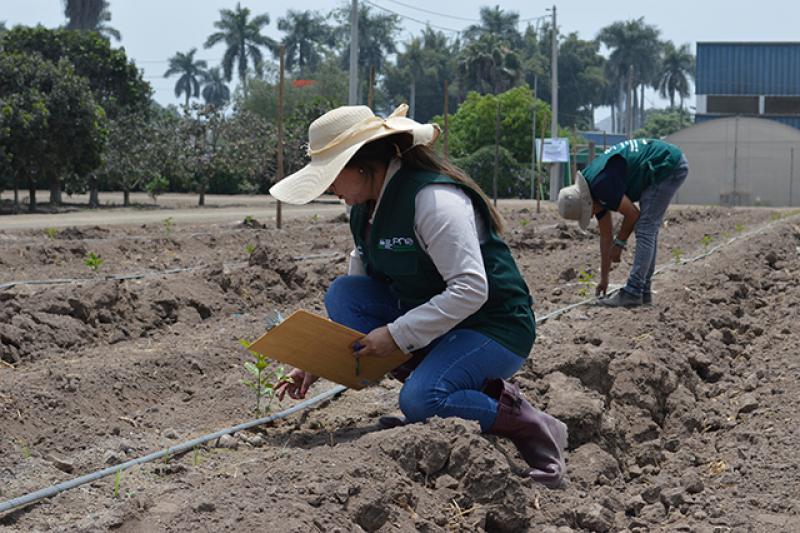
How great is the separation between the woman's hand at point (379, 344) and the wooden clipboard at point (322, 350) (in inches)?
2.5

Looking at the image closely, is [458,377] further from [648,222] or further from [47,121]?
[47,121]

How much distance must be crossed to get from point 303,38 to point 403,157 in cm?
10123

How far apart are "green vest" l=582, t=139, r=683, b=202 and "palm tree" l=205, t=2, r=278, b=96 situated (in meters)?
88.7

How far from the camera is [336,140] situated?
421 centimetres

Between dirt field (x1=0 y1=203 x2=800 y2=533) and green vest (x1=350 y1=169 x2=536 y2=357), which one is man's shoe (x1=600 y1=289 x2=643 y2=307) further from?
green vest (x1=350 y1=169 x2=536 y2=357)

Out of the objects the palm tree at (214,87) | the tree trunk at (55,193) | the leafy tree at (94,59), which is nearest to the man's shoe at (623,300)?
the tree trunk at (55,193)

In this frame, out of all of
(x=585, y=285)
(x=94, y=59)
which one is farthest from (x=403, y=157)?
(x=94, y=59)

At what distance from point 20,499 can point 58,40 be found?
118 ft

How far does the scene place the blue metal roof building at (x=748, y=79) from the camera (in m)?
55.1

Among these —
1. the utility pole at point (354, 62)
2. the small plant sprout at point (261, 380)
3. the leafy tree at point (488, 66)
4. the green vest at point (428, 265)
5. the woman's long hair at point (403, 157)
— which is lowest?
the small plant sprout at point (261, 380)

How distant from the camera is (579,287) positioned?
9.60 metres

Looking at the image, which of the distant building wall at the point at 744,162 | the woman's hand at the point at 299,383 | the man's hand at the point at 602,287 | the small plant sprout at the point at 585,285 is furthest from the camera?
the distant building wall at the point at 744,162

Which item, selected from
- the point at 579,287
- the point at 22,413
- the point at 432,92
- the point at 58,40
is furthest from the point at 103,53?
the point at 432,92

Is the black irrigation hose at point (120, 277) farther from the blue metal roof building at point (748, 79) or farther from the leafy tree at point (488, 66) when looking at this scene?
the leafy tree at point (488, 66)
